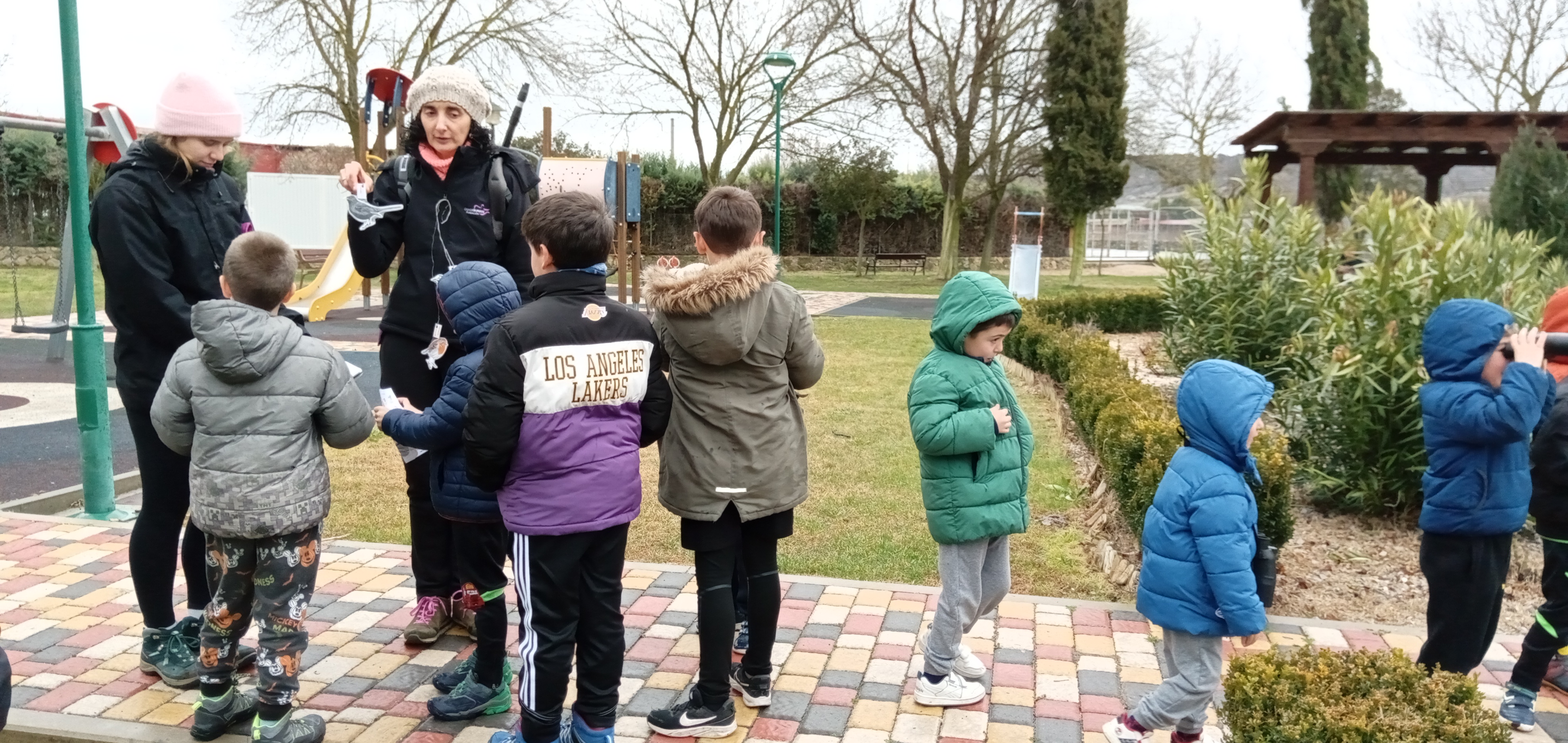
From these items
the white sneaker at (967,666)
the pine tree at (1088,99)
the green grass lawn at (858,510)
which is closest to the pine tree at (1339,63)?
the pine tree at (1088,99)

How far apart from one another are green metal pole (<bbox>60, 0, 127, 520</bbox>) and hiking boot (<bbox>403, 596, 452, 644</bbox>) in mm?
2627

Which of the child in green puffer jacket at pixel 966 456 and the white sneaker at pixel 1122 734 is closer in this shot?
the white sneaker at pixel 1122 734

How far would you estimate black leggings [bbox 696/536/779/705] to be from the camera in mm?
3342

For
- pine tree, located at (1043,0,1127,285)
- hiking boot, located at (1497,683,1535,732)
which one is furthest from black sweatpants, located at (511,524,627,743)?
pine tree, located at (1043,0,1127,285)

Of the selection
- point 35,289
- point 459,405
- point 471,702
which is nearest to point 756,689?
point 471,702

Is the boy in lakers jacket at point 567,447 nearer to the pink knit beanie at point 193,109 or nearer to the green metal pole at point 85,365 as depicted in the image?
the pink knit beanie at point 193,109

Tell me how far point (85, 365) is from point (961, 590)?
15.6ft

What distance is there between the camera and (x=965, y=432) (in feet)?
10.9

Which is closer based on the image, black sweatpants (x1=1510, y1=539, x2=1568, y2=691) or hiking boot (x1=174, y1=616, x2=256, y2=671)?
black sweatpants (x1=1510, y1=539, x2=1568, y2=691)

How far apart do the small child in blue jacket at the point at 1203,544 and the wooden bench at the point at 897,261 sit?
30.5 m

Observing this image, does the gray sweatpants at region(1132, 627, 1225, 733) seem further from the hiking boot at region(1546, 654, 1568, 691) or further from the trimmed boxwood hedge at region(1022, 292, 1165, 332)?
the trimmed boxwood hedge at region(1022, 292, 1165, 332)

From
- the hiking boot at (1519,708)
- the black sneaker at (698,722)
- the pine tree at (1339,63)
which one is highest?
the pine tree at (1339,63)

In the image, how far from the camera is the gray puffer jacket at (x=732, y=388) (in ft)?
10.5

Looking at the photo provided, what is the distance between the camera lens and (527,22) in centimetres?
2567
